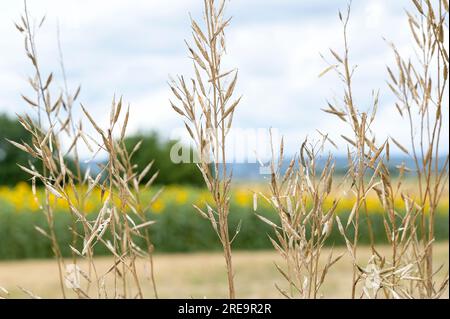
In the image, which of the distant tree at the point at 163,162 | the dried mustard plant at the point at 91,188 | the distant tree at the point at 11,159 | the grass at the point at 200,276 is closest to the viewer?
the dried mustard plant at the point at 91,188

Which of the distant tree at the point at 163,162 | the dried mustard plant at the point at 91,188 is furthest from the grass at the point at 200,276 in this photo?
the distant tree at the point at 163,162

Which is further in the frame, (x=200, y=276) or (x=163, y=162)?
(x=163, y=162)

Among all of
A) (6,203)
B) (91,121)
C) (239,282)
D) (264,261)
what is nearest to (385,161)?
(91,121)

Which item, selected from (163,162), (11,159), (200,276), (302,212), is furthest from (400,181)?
(11,159)

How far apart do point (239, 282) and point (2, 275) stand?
2722 millimetres

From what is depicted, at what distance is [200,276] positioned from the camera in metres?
6.95

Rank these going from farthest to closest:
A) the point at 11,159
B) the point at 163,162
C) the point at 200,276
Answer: the point at 11,159
the point at 163,162
the point at 200,276

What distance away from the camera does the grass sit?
6035 millimetres

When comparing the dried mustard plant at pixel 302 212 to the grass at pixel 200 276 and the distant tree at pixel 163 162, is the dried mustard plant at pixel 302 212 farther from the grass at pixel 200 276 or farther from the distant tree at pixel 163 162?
the distant tree at pixel 163 162

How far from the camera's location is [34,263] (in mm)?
8086

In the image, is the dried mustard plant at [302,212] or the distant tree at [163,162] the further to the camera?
the distant tree at [163,162]

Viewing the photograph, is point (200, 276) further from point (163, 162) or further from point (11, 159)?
point (11, 159)

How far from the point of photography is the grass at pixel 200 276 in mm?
6035
